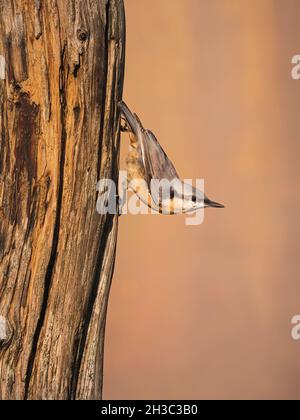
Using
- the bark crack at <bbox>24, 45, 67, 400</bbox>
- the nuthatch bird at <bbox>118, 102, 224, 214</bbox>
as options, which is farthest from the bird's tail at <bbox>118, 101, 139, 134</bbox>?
the bark crack at <bbox>24, 45, 67, 400</bbox>

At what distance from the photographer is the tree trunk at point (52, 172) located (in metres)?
1.09

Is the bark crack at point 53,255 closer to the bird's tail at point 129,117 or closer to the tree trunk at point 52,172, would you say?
the tree trunk at point 52,172

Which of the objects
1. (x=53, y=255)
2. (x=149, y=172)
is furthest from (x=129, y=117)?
(x=53, y=255)

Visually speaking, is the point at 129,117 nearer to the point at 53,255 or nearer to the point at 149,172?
the point at 149,172

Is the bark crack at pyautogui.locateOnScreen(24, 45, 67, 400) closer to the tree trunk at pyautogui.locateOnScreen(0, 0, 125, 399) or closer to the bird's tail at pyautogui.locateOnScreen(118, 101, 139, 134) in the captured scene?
the tree trunk at pyautogui.locateOnScreen(0, 0, 125, 399)

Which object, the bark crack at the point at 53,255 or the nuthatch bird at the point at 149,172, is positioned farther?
the nuthatch bird at the point at 149,172

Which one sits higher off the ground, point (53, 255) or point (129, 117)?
point (129, 117)

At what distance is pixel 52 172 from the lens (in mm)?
1108

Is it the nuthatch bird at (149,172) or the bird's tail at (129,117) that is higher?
the bird's tail at (129,117)

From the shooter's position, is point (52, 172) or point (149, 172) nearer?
point (52, 172)

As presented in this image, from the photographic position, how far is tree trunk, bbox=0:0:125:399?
1087mm

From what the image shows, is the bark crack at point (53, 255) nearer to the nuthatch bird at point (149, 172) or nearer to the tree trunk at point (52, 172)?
the tree trunk at point (52, 172)

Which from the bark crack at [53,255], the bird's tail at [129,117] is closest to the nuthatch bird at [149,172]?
the bird's tail at [129,117]

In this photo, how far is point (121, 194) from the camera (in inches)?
47.7
